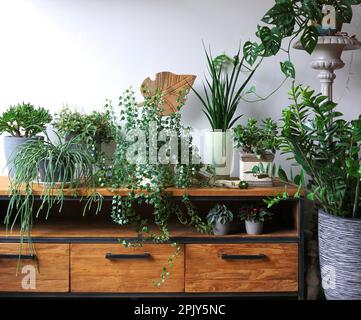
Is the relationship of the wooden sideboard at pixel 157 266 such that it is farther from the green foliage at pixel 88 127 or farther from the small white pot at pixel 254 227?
the green foliage at pixel 88 127

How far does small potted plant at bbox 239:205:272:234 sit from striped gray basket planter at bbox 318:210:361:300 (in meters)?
0.23

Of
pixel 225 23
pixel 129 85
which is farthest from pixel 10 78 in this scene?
pixel 225 23

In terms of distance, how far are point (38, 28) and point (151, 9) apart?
1.86 feet

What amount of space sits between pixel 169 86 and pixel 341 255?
104 centimetres

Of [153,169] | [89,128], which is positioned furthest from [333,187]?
[89,128]

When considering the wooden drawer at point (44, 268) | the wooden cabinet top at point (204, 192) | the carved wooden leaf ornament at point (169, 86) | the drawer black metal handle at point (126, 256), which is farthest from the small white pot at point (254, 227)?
the wooden drawer at point (44, 268)

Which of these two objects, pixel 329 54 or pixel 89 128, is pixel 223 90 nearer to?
pixel 329 54

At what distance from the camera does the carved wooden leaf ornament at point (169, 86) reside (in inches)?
84.1

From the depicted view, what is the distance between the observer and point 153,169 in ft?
6.21

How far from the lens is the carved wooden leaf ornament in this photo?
2137 mm
